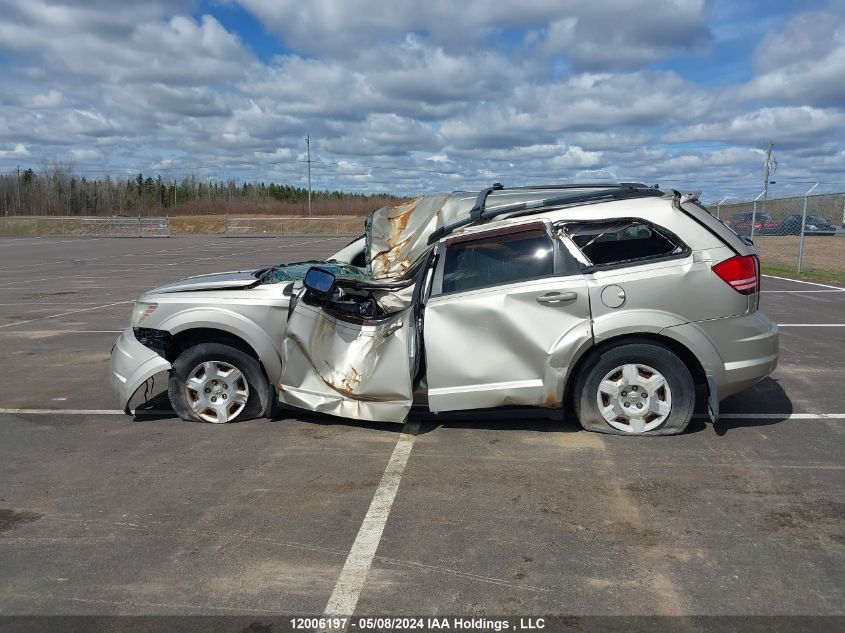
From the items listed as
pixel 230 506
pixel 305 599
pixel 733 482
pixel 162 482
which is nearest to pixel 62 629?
pixel 305 599

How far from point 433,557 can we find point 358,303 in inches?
104

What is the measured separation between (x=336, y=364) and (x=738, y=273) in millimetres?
3018

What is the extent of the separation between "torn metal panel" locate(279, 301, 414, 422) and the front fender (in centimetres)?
9

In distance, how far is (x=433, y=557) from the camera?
3.58 meters

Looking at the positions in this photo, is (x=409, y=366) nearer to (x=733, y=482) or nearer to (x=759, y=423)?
(x=733, y=482)

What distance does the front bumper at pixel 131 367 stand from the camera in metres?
Answer: 5.69

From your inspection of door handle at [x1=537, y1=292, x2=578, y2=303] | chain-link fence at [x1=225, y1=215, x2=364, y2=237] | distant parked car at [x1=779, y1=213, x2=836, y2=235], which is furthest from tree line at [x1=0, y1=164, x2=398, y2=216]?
door handle at [x1=537, y1=292, x2=578, y2=303]

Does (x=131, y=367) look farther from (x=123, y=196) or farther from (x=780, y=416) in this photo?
(x=123, y=196)

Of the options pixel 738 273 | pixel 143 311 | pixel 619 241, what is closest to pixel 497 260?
pixel 619 241

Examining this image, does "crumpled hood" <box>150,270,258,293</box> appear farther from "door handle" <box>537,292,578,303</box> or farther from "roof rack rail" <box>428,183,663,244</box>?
"door handle" <box>537,292,578,303</box>

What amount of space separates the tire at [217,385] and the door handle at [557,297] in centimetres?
232

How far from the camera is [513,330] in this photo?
5.13 metres

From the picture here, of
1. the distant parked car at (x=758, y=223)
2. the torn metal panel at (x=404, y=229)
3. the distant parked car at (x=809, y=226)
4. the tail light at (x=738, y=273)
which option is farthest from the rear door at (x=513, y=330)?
the distant parked car at (x=809, y=226)

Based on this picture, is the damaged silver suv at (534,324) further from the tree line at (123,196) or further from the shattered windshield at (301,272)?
the tree line at (123,196)
